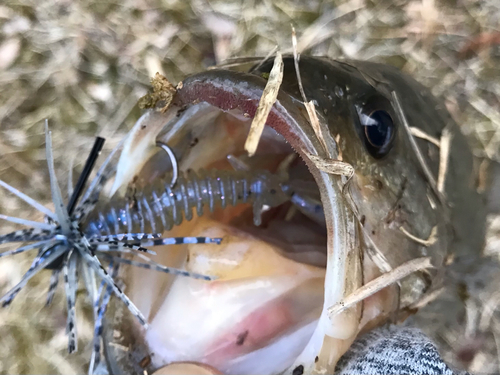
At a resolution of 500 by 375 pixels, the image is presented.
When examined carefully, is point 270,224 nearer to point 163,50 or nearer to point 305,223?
point 305,223

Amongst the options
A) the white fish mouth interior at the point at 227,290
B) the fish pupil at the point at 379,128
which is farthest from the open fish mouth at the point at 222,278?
the fish pupil at the point at 379,128

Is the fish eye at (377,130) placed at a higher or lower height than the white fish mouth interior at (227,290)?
higher

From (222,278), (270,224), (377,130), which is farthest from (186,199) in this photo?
(377,130)

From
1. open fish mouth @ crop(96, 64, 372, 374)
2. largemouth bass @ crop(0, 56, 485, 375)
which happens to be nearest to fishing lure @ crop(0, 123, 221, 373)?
largemouth bass @ crop(0, 56, 485, 375)

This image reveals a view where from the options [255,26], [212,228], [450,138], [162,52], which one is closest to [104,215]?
[212,228]

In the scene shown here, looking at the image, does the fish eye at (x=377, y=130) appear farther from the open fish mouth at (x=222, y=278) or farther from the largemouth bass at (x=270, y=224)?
the open fish mouth at (x=222, y=278)

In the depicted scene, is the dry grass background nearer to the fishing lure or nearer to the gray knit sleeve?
the fishing lure

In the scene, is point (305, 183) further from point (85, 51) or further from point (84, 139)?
point (85, 51)
